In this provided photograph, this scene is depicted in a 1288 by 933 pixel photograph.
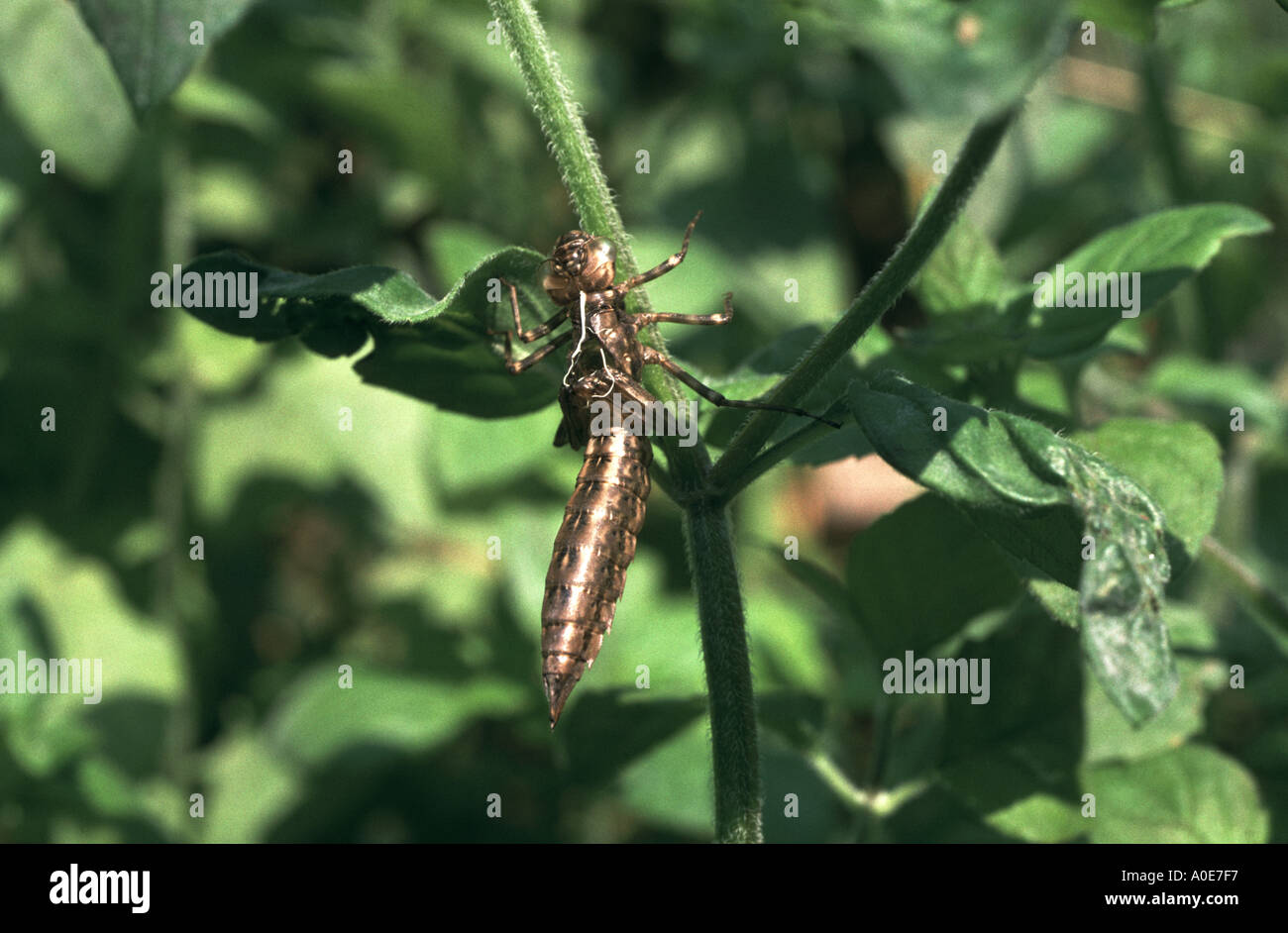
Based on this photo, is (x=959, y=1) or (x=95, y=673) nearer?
(x=959, y=1)

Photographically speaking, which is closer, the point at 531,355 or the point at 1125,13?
the point at 1125,13

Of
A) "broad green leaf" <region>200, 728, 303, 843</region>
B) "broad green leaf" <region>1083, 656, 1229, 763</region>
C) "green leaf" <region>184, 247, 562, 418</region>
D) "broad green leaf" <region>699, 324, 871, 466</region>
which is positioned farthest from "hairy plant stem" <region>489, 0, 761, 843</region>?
"broad green leaf" <region>200, 728, 303, 843</region>

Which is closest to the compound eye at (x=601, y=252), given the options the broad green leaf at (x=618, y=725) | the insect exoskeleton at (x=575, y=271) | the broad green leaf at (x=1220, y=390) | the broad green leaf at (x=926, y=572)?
the insect exoskeleton at (x=575, y=271)
